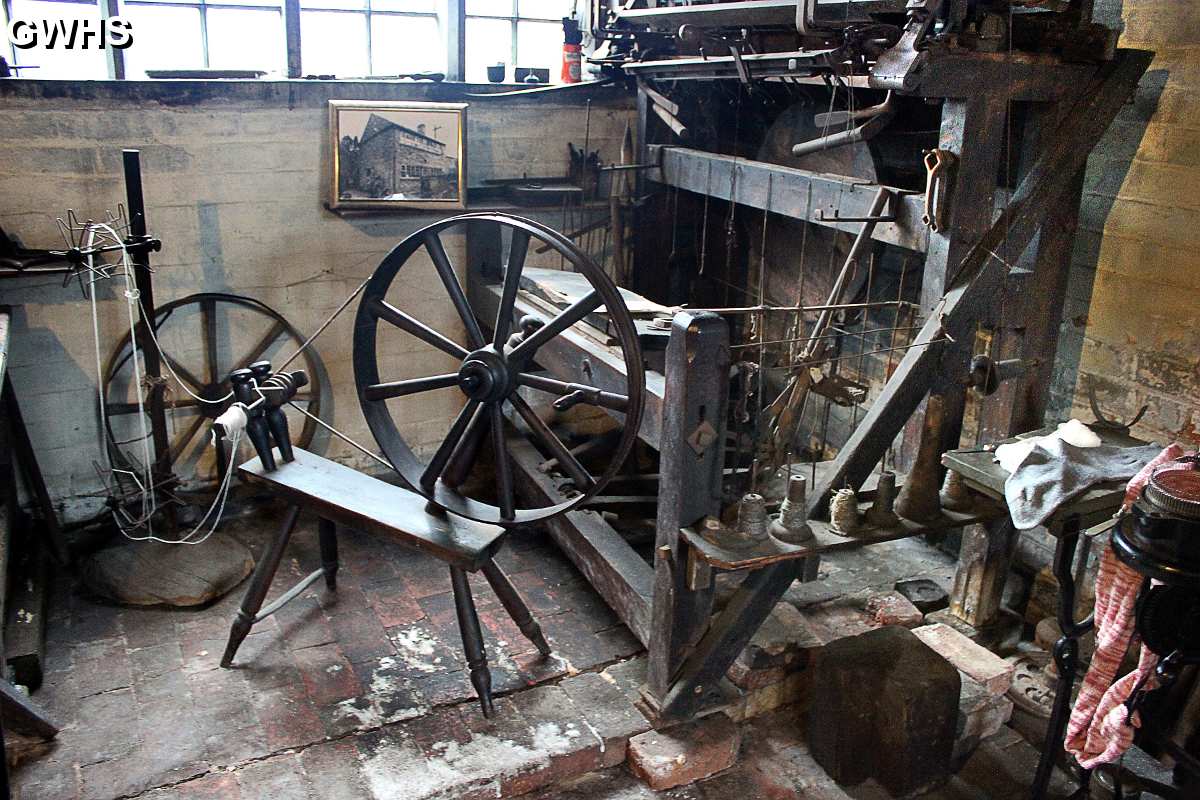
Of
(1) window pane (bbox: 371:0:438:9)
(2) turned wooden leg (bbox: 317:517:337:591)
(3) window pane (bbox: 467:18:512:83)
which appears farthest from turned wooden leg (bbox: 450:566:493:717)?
(1) window pane (bbox: 371:0:438:9)

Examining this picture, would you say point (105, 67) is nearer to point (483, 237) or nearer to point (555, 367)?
point (483, 237)

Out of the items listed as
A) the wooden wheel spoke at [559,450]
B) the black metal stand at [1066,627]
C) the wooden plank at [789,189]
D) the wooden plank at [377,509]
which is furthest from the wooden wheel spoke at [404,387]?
the black metal stand at [1066,627]

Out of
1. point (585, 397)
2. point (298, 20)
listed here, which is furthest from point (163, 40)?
point (585, 397)

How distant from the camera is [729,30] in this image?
426 centimetres

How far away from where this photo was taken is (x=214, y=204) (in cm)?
473

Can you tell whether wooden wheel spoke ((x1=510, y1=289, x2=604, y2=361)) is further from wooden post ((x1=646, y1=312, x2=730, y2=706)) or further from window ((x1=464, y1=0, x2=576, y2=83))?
window ((x1=464, y1=0, x2=576, y2=83))

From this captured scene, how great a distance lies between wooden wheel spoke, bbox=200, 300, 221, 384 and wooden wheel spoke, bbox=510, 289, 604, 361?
2255mm

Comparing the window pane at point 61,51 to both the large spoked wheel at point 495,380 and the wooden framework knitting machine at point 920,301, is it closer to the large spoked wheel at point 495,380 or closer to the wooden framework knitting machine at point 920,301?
the large spoked wheel at point 495,380

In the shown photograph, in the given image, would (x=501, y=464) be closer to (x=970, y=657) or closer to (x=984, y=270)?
(x=984, y=270)

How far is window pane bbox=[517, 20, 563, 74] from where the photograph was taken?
18.9 feet

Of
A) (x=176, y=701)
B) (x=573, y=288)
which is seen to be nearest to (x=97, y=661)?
(x=176, y=701)

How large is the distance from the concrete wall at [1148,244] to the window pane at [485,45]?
309 cm

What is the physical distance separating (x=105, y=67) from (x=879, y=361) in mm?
3990

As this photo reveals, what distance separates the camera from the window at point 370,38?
206 inches
